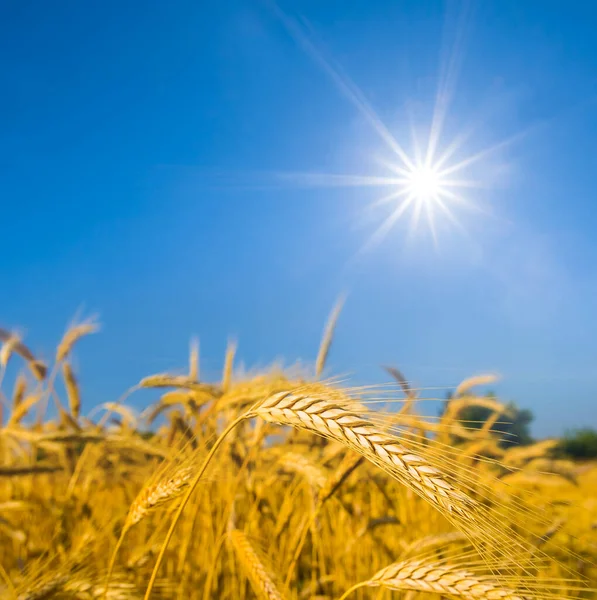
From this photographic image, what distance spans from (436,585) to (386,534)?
6.84 ft

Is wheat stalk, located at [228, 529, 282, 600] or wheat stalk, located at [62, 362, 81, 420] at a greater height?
wheat stalk, located at [62, 362, 81, 420]

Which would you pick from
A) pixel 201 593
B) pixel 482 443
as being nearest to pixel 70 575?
pixel 201 593

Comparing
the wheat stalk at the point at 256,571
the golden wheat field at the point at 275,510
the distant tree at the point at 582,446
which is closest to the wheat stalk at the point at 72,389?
the golden wheat field at the point at 275,510

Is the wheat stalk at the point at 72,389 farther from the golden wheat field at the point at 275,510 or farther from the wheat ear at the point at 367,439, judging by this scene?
the wheat ear at the point at 367,439

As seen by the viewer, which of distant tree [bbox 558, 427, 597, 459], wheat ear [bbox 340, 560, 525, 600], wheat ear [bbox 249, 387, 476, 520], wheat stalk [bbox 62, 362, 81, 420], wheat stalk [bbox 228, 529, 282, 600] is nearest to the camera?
wheat ear [bbox 249, 387, 476, 520]

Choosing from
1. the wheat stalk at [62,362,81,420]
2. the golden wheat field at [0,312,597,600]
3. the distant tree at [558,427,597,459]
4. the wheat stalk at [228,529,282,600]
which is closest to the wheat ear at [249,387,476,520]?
the golden wheat field at [0,312,597,600]

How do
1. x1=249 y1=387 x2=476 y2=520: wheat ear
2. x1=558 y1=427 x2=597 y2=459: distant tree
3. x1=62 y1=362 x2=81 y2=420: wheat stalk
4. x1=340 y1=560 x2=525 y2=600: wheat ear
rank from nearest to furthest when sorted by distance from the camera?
x1=249 y1=387 x2=476 y2=520: wheat ear, x1=340 y1=560 x2=525 y2=600: wheat ear, x1=62 y1=362 x2=81 y2=420: wheat stalk, x1=558 y1=427 x2=597 y2=459: distant tree

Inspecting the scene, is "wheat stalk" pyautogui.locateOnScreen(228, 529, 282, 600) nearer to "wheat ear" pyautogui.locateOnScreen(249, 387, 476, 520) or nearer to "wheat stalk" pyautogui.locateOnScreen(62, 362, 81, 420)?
"wheat ear" pyautogui.locateOnScreen(249, 387, 476, 520)

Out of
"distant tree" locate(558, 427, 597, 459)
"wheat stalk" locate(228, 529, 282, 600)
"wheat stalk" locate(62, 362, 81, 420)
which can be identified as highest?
"distant tree" locate(558, 427, 597, 459)

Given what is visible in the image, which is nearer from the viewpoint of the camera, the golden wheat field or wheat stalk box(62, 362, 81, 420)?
the golden wheat field

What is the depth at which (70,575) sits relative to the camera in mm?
1640

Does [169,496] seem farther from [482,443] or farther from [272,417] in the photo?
[482,443]

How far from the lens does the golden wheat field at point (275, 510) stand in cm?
112

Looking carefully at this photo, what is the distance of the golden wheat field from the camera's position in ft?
3.66
